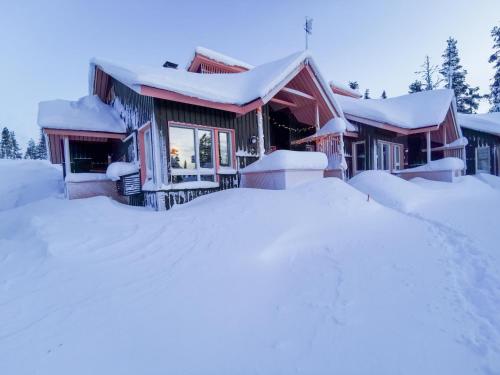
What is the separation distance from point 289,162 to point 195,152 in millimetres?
3055

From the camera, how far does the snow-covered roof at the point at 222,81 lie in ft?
22.8

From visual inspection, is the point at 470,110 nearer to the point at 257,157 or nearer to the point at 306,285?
the point at 257,157

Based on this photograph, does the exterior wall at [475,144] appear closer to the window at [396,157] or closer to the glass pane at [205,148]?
the window at [396,157]

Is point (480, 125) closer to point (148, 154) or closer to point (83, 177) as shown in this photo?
point (148, 154)

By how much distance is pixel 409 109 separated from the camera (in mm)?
14758

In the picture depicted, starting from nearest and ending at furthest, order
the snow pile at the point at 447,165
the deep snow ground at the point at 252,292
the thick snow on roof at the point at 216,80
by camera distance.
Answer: the deep snow ground at the point at 252,292 < the thick snow on roof at the point at 216,80 < the snow pile at the point at 447,165

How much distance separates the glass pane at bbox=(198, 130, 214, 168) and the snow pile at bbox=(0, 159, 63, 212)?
1021 centimetres

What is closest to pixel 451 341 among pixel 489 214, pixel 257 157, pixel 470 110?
pixel 489 214

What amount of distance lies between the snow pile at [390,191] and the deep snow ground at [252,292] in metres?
1.47

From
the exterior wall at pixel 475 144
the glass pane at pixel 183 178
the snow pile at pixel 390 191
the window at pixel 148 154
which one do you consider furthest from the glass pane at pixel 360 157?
the window at pixel 148 154

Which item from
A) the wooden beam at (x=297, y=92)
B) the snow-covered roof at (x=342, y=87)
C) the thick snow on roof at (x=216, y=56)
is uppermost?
the thick snow on roof at (x=216, y=56)

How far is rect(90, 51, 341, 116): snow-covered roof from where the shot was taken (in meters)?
6.96

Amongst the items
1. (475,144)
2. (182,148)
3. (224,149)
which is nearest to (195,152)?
(182,148)

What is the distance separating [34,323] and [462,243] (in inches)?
259
